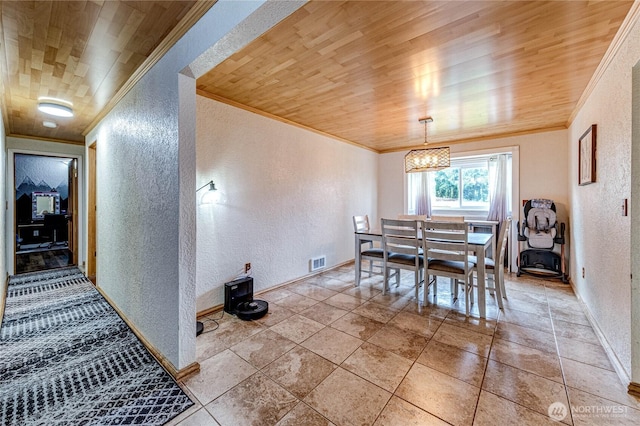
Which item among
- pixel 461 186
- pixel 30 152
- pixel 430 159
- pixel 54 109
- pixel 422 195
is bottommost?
pixel 422 195

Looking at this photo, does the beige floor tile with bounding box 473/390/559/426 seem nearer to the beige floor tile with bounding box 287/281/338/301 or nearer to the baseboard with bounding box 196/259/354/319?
the beige floor tile with bounding box 287/281/338/301

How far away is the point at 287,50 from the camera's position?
6.57ft

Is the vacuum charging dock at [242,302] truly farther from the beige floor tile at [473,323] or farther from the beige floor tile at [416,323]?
the beige floor tile at [473,323]

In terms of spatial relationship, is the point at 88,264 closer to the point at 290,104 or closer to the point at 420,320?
the point at 290,104

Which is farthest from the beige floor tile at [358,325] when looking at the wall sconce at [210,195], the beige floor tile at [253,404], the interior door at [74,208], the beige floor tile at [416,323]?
the interior door at [74,208]

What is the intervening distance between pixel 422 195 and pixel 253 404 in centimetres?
491

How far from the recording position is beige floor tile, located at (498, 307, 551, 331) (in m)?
2.52

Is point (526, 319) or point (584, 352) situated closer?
point (584, 352)

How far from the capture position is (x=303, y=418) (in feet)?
4.76

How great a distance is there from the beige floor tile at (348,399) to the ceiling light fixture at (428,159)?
8.78 ft

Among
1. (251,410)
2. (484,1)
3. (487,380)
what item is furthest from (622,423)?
(484,1)

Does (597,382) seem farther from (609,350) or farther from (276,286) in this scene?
(276,286)

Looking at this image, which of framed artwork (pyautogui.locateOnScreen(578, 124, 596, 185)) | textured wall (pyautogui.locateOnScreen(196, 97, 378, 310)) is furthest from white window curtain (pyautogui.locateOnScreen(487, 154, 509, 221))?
textured wall (pyautogui.locateOnScreen(196, 97, 378, 310))

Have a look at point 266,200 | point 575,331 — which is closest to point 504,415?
point 575,331
